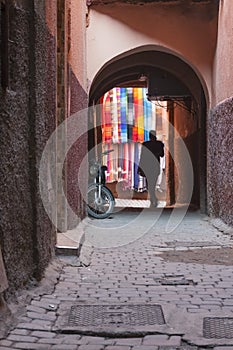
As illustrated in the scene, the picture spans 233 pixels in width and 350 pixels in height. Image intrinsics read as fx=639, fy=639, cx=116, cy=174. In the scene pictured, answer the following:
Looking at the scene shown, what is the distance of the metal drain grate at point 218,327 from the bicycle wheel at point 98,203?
23.5 feet

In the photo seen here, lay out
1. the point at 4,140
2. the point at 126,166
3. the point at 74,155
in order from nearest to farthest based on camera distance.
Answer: the point at 4,140
the point at 74,155
the point at 126,166

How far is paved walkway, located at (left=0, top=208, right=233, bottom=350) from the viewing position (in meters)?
3.45

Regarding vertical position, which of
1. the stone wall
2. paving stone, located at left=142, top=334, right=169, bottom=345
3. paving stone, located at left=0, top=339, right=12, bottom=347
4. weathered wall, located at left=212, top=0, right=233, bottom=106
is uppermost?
weathered wall, located at left=212, top=0, right=233, bottom=106

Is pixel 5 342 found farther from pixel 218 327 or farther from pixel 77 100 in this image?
pixel 77 100

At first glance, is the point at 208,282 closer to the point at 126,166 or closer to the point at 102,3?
the point at 102,3

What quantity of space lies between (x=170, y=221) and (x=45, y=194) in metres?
5.88

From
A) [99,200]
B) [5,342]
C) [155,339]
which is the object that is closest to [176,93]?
[99,200]

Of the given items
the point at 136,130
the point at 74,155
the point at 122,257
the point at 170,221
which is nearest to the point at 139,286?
the point at 122,257

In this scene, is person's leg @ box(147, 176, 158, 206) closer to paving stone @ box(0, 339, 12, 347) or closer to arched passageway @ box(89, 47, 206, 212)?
arched passageway @ box(89, 47, 206, 212)

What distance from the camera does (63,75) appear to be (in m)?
7.10

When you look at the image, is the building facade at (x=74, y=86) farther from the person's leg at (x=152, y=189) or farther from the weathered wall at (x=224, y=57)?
the person's leg at (x=152, y=189)

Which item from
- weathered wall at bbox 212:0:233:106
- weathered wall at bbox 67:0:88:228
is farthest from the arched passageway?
weathered wall at bbox 67:0:88:228

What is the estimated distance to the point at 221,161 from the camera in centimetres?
961

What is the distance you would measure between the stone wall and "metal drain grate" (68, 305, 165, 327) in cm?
464
